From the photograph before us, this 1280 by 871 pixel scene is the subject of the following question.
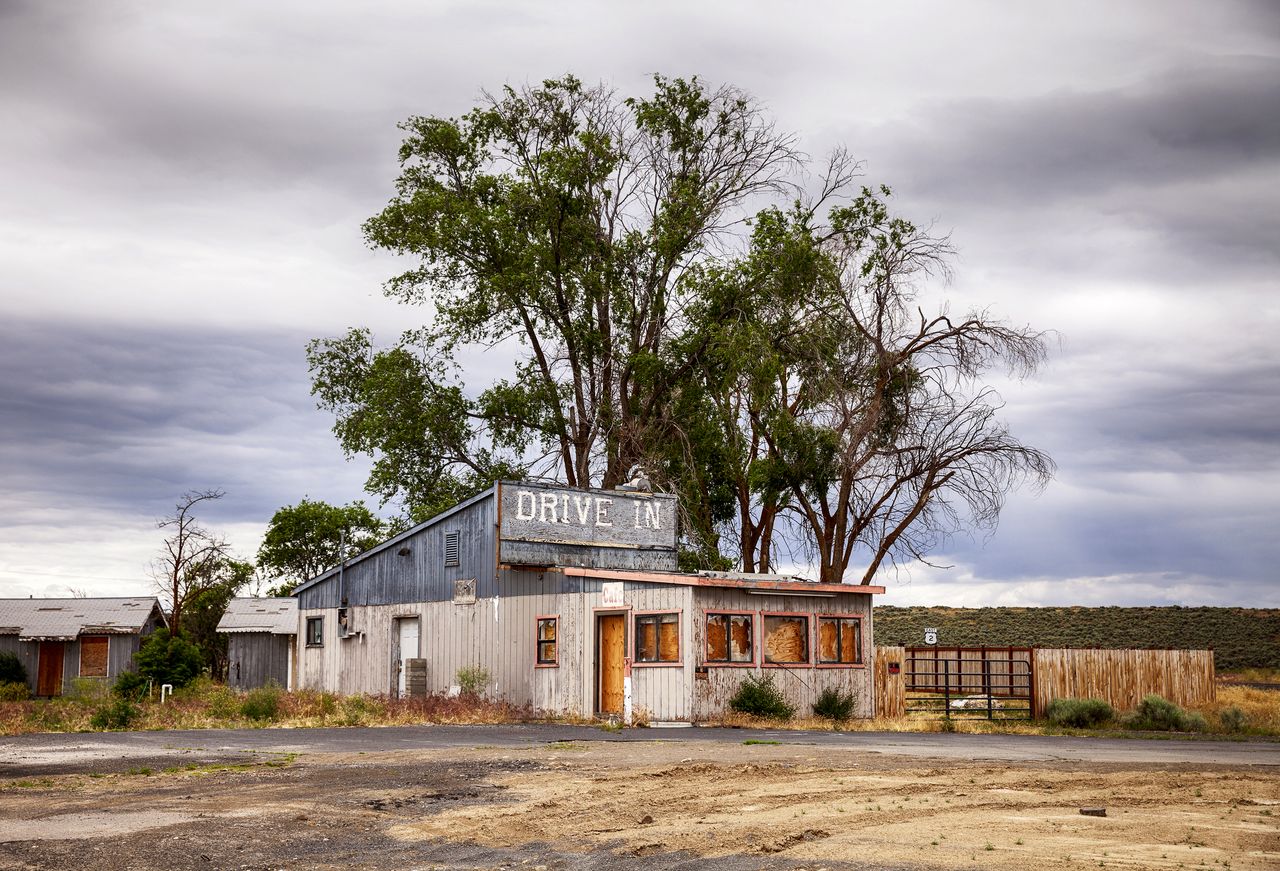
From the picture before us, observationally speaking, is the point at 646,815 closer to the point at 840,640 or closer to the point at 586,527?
the point at 840,640

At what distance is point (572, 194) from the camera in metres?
40.0

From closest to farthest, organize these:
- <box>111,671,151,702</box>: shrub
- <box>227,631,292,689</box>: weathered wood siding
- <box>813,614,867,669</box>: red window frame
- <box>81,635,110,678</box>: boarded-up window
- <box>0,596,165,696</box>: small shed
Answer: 1. <box>813,614,867,669</box>: red window frame
2. <box>111,671,151,702</box>: shrub
3. <box>227,631,292,689</box>: weathered wood siding
4. <box>0,596,165,696</box>: small shed
5. <box>81,635,110,678</box>: boarded-up window

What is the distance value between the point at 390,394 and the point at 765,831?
3030cm

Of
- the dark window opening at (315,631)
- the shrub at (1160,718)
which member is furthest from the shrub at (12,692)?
the shrub at (1160,718)

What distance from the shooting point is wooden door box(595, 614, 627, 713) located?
28.0m

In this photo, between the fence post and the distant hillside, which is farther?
the distant hillside

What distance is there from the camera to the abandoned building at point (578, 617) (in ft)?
87.4

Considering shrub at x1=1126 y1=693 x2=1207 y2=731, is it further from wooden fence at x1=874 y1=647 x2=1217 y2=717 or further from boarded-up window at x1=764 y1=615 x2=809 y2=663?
boarded-up window at x1=764 y1=615 x2=809 y2=663

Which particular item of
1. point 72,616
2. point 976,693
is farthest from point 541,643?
point 72,616

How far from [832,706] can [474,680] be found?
840cm

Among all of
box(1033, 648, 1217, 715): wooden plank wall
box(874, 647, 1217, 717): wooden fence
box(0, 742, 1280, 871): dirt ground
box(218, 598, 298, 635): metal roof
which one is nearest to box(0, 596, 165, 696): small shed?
box(218, 598, 298, 635): metal roof

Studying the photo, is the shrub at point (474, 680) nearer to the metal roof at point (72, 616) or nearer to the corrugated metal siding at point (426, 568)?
the corrugated metal siding at point (426, 568)

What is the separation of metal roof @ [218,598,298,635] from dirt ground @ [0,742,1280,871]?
34381 millimetres

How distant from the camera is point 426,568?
32.9 m
